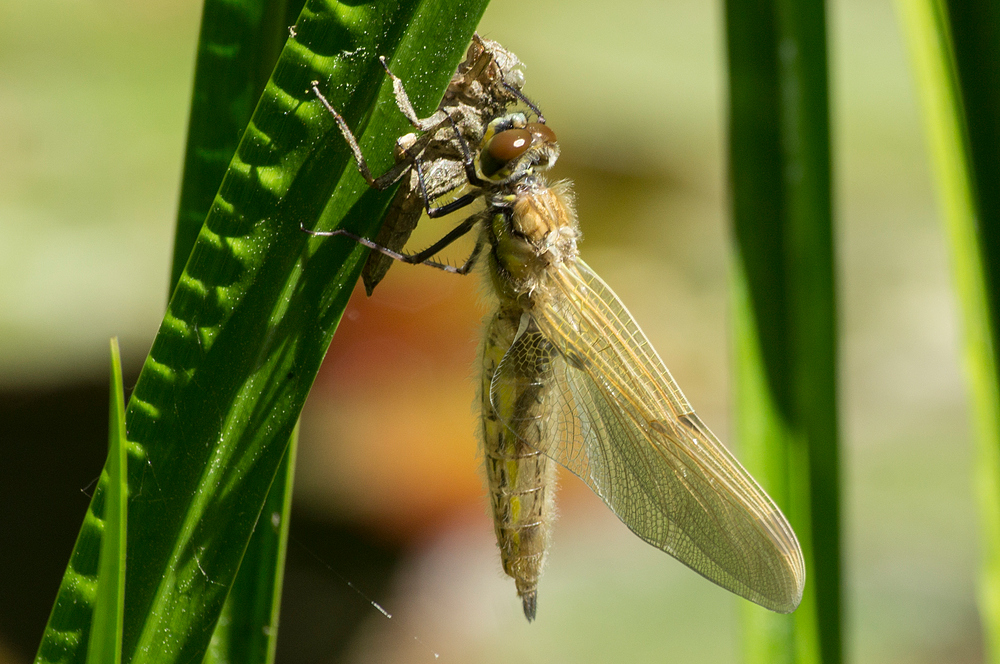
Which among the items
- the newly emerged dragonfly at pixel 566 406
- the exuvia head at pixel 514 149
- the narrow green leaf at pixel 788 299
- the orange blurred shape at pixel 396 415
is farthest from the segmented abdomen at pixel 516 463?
the orange blurred shape at pixel 396 415

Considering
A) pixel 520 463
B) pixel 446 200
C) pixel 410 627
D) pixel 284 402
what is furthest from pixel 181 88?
pixel 284 402

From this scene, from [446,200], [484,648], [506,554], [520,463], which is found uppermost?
[446,200]

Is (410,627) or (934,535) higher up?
(934,535)

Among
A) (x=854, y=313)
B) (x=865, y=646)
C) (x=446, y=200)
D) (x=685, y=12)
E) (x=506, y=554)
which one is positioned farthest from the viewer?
(x=685, y=12)

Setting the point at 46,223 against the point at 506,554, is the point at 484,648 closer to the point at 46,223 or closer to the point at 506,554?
the point at 506,554

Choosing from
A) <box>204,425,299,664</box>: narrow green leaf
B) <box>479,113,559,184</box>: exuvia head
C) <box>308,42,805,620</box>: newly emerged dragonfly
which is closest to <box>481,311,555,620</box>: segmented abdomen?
<box>308,42,805,620</box>: newly emerged dragonfly

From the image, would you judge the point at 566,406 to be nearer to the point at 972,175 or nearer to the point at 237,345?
the point at 972,175

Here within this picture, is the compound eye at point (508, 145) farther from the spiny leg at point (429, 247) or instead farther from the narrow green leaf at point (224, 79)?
the narrow green leaf at point (224, 79)
